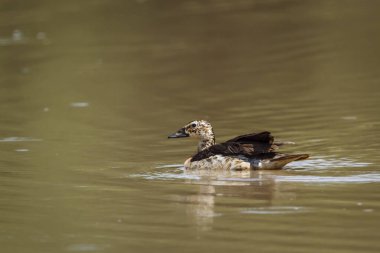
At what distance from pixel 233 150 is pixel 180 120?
3531 mm

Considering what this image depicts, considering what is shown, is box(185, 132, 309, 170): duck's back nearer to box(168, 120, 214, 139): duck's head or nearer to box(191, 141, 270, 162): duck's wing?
box(191, 141, 270, 162): duck's wing

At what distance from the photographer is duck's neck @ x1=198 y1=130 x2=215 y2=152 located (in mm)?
12562

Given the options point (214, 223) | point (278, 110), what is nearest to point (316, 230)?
point (214, 223)

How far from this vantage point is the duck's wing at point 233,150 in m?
11.3

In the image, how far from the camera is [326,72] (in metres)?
17.6

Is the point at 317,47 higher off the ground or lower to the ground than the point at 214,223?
higher

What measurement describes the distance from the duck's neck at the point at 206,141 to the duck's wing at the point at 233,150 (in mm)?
712

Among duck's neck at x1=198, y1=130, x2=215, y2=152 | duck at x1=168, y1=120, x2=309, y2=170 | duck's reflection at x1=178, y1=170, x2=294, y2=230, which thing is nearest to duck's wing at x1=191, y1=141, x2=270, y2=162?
duck at x1=168, y1=120, x2=309, y2=170

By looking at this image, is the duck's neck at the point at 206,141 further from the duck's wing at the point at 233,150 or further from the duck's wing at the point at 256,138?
the duck's wing at the point at 256,138

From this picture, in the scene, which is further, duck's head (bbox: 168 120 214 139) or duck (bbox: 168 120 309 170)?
duck's head (bbox: 168 120 214 139)

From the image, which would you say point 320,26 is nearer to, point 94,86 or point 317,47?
point 317,47

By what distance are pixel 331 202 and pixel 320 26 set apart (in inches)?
494

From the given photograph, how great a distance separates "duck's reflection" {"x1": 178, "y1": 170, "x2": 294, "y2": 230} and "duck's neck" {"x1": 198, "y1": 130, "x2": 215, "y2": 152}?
0.97 metres

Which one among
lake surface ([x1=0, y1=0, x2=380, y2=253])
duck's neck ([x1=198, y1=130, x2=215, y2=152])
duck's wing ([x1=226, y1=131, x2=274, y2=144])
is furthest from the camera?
duck's neck ([x1=198, y1=130, x2=215, y2=152])
